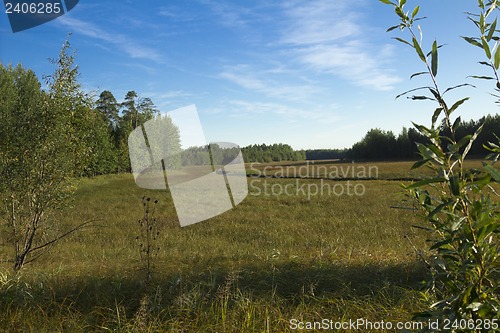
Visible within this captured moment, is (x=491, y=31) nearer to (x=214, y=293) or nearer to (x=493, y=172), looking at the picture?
(x=493, y=172)

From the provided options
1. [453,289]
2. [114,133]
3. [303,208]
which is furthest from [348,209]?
[114,133]

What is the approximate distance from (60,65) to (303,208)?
593 inches

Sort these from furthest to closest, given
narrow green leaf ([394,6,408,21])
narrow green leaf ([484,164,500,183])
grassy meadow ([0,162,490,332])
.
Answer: grassy meadow ([0,162,490,332]) → narrow green leaf ([394,6,408,21]) → narrow green leaf ([484,164,500,183])

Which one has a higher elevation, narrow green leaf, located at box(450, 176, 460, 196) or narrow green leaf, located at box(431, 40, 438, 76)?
narrow green leaf, located at box(431, 40, 438, 76)

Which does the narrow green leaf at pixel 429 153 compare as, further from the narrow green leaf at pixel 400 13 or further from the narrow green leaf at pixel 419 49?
the narrow green leaf at pixel 400 13

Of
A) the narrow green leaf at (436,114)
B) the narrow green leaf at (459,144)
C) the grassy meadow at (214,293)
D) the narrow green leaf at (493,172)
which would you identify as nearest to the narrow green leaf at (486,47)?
the narrow green leaf at (436,114)

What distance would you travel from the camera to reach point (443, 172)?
1.65 metres

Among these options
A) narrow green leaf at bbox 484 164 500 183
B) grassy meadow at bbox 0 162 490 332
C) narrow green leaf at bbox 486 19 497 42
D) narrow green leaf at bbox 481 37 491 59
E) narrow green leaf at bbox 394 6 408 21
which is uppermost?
narrow green leaf at bbox 394 6 408 21

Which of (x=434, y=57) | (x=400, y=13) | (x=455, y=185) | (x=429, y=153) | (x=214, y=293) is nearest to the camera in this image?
(x=455, y=185)

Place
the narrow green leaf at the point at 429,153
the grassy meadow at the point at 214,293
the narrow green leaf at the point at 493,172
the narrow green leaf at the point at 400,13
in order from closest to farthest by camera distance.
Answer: the narrow green leaf at the point at 493,172, the narrow green leaf at the point at 429,153, the narrow green leaf at the point at 400,13, the grassy meadow at the point at 214,293

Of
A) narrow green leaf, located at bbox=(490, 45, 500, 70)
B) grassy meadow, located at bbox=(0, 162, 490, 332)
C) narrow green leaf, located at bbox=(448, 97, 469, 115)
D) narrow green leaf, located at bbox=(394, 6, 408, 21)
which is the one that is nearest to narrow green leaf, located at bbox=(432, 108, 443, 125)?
narrow green leaf, located at bbox=(448, 97, 469, 115)

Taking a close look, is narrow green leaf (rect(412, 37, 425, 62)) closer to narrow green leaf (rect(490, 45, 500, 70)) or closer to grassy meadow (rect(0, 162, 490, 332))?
narrow green leaf (rect(490, 45, 500, 70))

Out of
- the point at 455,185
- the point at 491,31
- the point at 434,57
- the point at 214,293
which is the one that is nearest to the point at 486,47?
the point at 491,31

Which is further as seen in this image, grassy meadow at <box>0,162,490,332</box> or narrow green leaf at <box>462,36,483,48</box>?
grassy meadow at <box>0,162,490,332</box>
